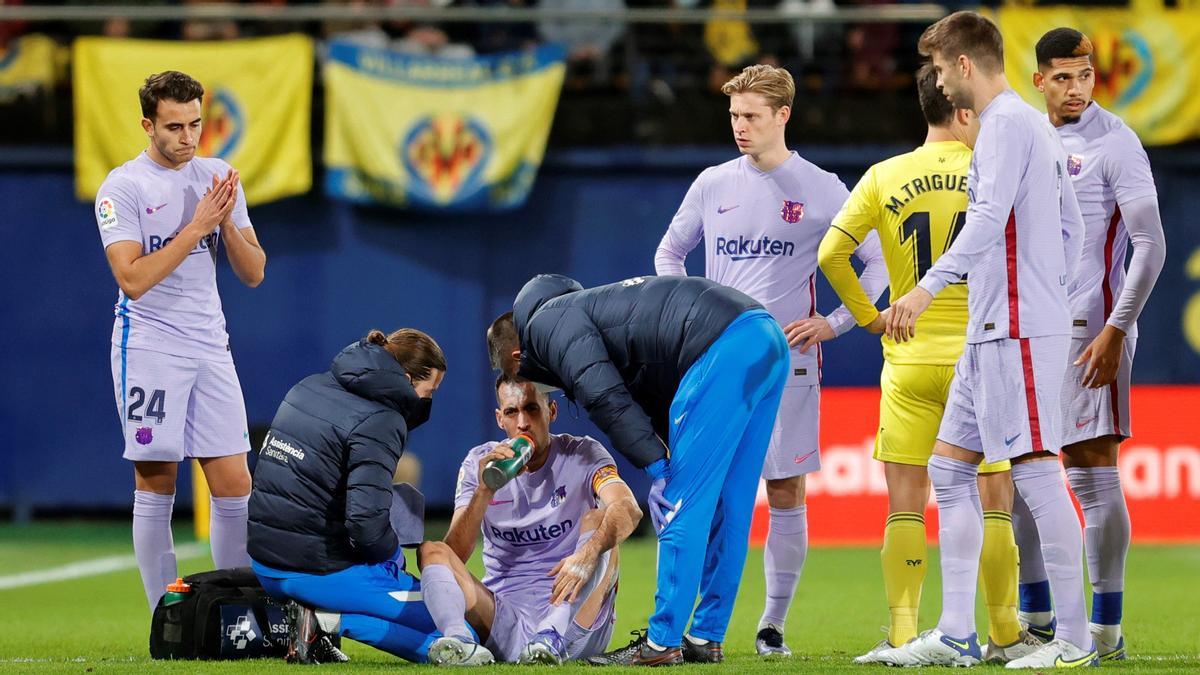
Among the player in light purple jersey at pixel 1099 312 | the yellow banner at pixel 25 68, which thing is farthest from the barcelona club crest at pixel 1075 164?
the yellow banner at pixel 25 68

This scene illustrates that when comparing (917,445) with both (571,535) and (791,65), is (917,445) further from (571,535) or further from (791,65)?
(791,65)

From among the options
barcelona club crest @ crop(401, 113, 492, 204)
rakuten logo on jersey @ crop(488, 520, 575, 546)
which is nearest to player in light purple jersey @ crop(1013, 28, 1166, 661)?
rakuten logo on jersey @ crop(488, 520, 575, 546)

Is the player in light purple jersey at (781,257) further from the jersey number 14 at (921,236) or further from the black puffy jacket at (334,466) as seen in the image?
the black puffy jacket at (334,466)

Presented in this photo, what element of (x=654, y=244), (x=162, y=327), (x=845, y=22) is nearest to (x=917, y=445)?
(x=162, y=327)

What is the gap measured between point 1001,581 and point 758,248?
179 centimetres

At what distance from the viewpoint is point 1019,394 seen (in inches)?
199

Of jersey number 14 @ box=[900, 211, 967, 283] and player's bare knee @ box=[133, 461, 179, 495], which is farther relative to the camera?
player's bare knee @ box=[133, 461, 179, 495]

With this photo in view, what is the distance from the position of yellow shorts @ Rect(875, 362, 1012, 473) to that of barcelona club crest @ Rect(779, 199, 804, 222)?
3.36ft

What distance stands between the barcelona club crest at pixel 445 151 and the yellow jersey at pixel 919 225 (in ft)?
24.4

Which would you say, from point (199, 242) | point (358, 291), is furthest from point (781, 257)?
point (358, 291)

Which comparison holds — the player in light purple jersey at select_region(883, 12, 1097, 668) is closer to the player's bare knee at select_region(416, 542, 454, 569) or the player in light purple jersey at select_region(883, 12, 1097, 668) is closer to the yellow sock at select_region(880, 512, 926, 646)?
the yellow sock at select_region(880, 512, 926, 646)

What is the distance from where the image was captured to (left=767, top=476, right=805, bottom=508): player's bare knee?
646cm

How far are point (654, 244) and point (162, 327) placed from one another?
24.4 feet

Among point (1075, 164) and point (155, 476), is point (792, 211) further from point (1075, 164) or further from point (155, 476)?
point (155, 476)
